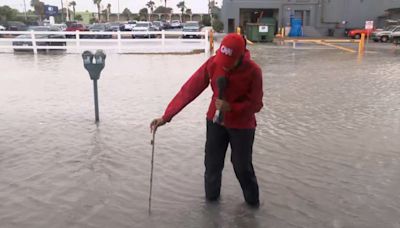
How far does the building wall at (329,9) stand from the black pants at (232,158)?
45739mm

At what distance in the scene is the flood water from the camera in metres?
4.08

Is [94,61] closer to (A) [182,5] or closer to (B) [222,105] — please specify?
(B) [222,105]

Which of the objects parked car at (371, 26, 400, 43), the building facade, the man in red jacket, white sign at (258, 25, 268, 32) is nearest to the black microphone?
the man in red jacket

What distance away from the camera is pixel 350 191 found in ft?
15.1

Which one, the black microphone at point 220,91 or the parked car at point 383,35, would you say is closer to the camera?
the black microphone at point 220,91

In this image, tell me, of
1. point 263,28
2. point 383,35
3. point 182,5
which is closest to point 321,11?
point 383,35

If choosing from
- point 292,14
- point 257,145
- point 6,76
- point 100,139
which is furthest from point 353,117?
point 292,14

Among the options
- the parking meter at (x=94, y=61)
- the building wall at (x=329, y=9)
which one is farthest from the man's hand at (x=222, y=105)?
the building wall at (x=329, y=9)

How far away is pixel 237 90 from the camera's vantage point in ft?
12.1

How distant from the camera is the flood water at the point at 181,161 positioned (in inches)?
161

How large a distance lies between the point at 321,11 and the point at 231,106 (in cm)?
4691

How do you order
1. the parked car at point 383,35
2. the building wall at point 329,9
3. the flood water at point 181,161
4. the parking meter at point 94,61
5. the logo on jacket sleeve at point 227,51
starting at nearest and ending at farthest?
the logo on jacket sleeve at point 227,51 → the flood water at point 181,161 → the parking meter at point 94,61 → the parked car at point 383,35 → the building wall at point 329,9

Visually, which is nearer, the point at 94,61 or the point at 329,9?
the point at 94,61

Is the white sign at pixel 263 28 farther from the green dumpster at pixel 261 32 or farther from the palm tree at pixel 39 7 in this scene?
the palm tree at pixel 39 7
